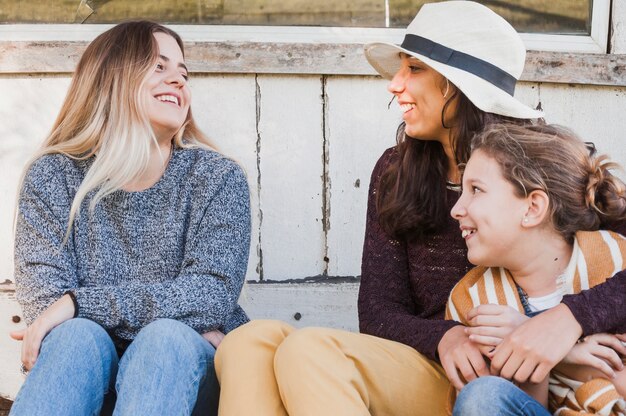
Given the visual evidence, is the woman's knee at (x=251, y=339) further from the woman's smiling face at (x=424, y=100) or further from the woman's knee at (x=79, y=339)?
the woman's smiling face at (x=424, y=100)

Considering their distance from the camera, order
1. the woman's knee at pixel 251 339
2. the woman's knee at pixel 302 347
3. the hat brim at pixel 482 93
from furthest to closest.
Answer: the hat brim at pixel 482 93 → the woman's knee at pixel 251 339 → the woman's knee at pixel 302 347

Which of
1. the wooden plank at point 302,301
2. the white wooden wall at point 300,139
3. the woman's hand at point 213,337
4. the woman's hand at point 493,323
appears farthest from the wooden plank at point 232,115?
the woman's hand at point 493,323

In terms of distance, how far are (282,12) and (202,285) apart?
1.27 metres

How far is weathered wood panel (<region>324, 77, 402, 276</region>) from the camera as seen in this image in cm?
324

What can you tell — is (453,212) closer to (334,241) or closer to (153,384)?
(153,384)

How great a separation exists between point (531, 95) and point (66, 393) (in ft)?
6.44

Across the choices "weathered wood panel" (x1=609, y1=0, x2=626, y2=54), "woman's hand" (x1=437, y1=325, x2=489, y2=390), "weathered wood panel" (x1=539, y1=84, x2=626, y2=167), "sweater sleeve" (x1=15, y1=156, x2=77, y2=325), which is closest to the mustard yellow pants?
"woman's hand" (x1=437, y1=325, x2=489, y2=390)

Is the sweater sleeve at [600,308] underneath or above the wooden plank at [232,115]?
underneath

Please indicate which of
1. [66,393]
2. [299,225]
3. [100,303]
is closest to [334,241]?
[299,225]

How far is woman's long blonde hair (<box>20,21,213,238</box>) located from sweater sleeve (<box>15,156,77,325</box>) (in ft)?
0.16

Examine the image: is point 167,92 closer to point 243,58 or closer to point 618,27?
point 243,58

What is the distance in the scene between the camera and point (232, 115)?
3.24 metres

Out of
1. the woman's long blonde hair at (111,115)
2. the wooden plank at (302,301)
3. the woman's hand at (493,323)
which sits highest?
the woman's long blonde hair at (111,115)

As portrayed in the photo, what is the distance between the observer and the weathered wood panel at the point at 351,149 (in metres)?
3.24
